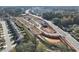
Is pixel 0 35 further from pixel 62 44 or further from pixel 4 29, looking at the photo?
pixel 62 44

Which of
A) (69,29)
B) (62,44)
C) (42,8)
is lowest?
(62,44)

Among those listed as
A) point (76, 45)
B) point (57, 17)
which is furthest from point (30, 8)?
point (76, 45)

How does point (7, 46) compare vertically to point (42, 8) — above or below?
below

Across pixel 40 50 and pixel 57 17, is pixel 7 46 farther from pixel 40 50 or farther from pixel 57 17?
pixel 57 17
